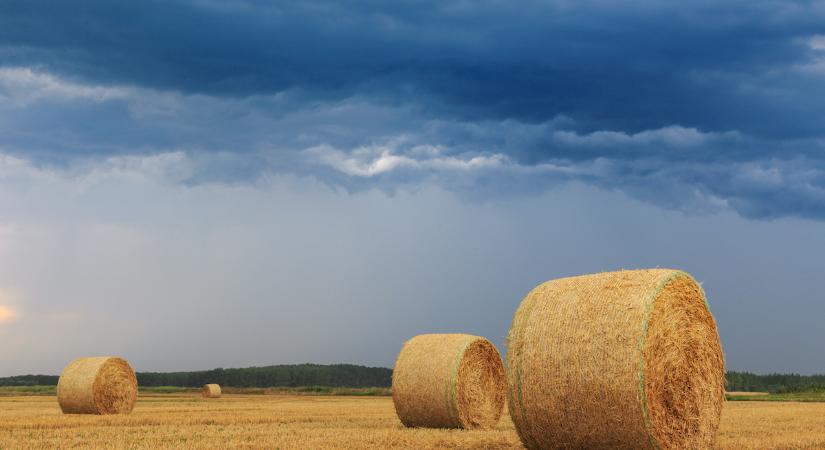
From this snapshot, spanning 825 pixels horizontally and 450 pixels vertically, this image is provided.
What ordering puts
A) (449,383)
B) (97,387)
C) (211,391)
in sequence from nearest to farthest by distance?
(449,383), (97,387), (211,391)

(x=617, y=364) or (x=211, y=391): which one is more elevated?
(x=617, y=364)

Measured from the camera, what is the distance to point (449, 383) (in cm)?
1870

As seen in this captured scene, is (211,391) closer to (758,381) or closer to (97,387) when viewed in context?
(97,387)

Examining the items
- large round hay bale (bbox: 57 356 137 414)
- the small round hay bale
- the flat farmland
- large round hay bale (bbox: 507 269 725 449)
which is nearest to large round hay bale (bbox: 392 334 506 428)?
the flat farmland

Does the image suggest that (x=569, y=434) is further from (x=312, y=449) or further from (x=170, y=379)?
(x=170, y=379)

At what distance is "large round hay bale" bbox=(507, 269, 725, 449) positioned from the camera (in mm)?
11727

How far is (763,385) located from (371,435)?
2456 inches

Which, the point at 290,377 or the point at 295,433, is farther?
the point at 290,377

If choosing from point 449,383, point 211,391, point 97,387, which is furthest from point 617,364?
point 211,391

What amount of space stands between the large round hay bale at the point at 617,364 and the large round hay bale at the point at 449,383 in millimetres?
5818

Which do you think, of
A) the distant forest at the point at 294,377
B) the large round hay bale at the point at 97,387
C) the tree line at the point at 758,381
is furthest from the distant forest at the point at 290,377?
the large round hay bale at the point at 97,387

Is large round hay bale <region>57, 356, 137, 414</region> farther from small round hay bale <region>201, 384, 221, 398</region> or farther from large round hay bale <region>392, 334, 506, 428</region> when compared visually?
small round hay bale <region>201, 384, 221, 398</region>

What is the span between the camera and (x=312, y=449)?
13.5 metres

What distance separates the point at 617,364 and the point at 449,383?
740 centimetres
